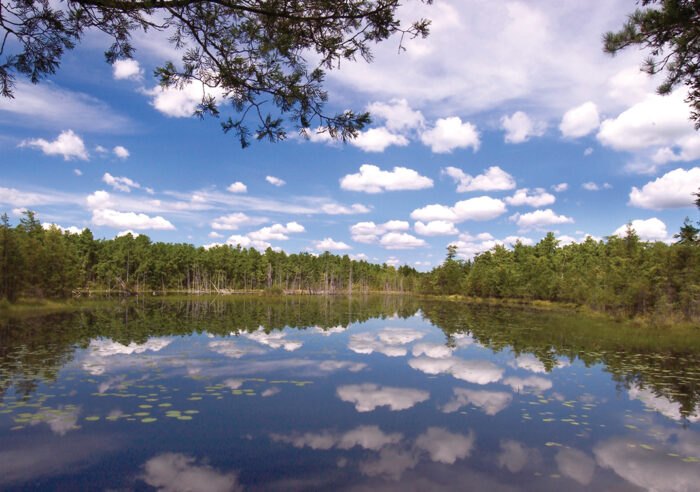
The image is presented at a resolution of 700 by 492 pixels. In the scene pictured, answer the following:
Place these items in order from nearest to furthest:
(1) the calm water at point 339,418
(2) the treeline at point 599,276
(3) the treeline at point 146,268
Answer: (1) the calm water at point 339,418 < (2) the treeline at point 599,276 < (3) the treeline at point 146,268

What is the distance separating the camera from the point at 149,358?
57.6 feet

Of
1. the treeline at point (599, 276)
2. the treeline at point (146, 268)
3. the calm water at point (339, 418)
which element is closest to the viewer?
the calm water at point (339, 418)

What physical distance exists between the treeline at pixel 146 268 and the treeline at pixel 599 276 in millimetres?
49985

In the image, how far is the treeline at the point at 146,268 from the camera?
4444cm

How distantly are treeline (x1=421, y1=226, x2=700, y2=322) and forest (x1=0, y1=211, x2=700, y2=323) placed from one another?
0.39 feet

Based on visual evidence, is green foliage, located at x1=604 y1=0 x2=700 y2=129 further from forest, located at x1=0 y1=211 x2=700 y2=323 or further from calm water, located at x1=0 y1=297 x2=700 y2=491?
forest, located at x1=0 y1=211 x2=700 y2=323

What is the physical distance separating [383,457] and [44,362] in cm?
1383

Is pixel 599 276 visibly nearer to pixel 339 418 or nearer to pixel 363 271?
pixel 339 418

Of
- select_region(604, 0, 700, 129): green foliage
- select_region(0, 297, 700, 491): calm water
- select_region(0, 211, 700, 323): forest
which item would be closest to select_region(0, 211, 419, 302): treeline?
select_region(0, 211, 700, 323): forest

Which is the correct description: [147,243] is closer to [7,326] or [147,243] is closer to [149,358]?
[7,326]

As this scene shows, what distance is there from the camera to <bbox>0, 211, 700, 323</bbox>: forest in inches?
1501

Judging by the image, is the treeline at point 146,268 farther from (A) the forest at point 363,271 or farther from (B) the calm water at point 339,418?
(B) the calm water at point 339,418

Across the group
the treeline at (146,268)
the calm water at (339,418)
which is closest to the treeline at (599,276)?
the calm water at (339,418)

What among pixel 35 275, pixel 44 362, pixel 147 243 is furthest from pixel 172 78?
pixel 147 243
